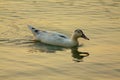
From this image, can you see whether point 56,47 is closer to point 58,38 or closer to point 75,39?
point 58,38

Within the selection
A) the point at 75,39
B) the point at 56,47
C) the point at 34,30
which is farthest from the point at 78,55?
the point at 34,30

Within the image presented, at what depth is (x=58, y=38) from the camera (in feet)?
57.4

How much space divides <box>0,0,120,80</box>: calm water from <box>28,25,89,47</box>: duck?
10.1 inches

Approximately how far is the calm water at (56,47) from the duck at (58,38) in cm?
26

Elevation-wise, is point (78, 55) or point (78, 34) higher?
point (78, 34)

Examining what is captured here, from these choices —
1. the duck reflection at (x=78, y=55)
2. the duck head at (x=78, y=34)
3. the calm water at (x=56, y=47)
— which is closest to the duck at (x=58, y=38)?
the duck head at (x=78, y=34)

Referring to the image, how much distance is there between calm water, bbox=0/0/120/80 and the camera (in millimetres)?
13734

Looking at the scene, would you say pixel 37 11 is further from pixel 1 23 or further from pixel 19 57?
pixel 19 57

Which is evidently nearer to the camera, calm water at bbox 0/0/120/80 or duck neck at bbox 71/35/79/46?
calm water at bbox 0/0/120/80

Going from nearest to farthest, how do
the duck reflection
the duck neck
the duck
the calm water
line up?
the calm water < the duck reflection < the duck < the duck neck

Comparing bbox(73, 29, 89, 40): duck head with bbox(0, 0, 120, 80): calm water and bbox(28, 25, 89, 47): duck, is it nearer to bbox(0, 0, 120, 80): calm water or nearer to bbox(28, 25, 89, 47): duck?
bbox(28, 25, 89, 47): duck

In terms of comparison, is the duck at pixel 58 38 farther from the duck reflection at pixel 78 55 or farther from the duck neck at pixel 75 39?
the duck reflection at pixel 78 55

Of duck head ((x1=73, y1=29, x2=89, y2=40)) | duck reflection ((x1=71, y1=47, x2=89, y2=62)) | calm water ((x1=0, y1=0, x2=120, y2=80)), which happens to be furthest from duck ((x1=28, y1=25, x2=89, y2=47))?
duck reflection ((x1=71, y1=47, x2=89, y2=62))

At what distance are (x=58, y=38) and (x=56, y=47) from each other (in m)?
0.35
